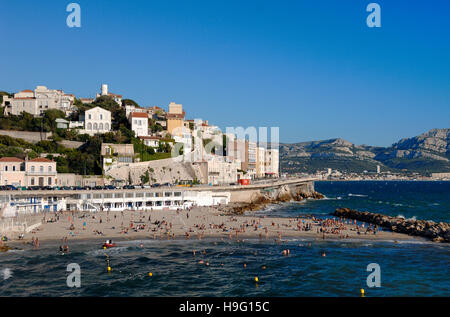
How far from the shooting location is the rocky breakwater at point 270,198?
67.4 m

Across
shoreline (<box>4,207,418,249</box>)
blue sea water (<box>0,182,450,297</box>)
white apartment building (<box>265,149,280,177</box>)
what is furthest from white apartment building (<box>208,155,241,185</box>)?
blue sea water (<box>0,182,450,297</box>)

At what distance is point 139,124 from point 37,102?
2616 centimetres

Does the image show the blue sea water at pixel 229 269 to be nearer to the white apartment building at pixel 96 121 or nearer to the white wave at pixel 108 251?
the white wave at pixel 108 251

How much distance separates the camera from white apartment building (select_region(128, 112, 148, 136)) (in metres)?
90.0

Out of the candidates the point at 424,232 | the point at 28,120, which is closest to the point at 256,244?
the point at 424,232

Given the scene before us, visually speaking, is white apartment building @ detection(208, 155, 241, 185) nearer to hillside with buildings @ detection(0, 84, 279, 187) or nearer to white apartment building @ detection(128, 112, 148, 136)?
hillside with buildings @ detection(0, 84, 279, 187)

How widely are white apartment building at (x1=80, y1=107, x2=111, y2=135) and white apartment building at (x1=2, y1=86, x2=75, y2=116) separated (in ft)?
32.7

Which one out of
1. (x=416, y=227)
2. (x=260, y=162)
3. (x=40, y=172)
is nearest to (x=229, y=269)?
(x=416, y=227)

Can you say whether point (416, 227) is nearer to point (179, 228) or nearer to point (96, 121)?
point (179, 228)

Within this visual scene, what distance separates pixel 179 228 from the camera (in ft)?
151

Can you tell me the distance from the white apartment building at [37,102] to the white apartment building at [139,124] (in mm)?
17366

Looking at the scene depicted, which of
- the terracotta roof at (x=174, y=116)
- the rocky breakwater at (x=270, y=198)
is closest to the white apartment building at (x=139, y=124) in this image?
the terracotta roof at (x=174, y=116)

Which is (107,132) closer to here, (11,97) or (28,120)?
(28,120)
